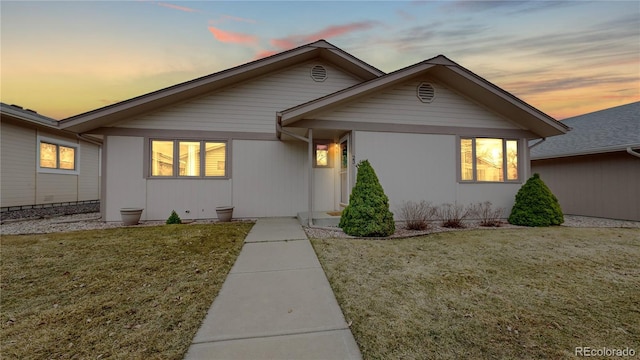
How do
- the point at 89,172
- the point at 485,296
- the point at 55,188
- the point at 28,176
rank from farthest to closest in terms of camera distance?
1. the point at 89,172
2. the point at 55,188
3. the point at 28,176
4. the point at 485,296

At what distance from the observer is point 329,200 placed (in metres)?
9.72

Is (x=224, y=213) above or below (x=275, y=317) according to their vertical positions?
above

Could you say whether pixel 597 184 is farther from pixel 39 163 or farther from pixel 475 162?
pixel 39 163

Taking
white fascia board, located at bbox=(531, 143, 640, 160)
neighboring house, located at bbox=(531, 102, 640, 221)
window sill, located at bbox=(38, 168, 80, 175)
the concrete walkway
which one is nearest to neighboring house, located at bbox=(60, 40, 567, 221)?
white fascia board, located at bbox=(531, 143, 640, 160)

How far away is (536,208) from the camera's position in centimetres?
804

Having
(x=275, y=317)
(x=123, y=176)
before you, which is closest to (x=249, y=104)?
(x=123, y=176)

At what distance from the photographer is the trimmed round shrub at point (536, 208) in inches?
314

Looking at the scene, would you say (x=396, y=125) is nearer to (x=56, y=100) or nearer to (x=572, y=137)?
(x=572, y=137)

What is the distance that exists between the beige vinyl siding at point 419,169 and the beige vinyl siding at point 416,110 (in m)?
0.50

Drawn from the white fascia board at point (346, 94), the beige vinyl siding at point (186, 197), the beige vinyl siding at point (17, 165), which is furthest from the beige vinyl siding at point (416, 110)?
the beige vinyl siding at point (17, 165)

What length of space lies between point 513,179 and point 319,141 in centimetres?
683

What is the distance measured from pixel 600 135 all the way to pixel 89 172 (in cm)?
2445

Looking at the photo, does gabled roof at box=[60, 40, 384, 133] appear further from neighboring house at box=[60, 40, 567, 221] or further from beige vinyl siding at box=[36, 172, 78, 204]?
beige vinyl siding at box=[36, 172, 78, 204]

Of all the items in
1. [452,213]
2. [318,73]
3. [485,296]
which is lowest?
[485,296]
